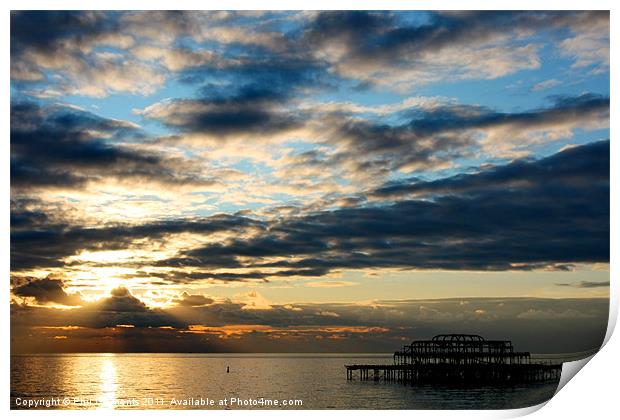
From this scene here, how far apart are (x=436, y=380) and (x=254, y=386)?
66.4ft

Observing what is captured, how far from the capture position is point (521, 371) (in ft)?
181

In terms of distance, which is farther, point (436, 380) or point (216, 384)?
point (216, 384)

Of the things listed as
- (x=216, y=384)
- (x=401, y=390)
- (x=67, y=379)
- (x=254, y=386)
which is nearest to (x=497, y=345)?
(x=401, y=390)

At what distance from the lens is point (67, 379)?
8156 cm
